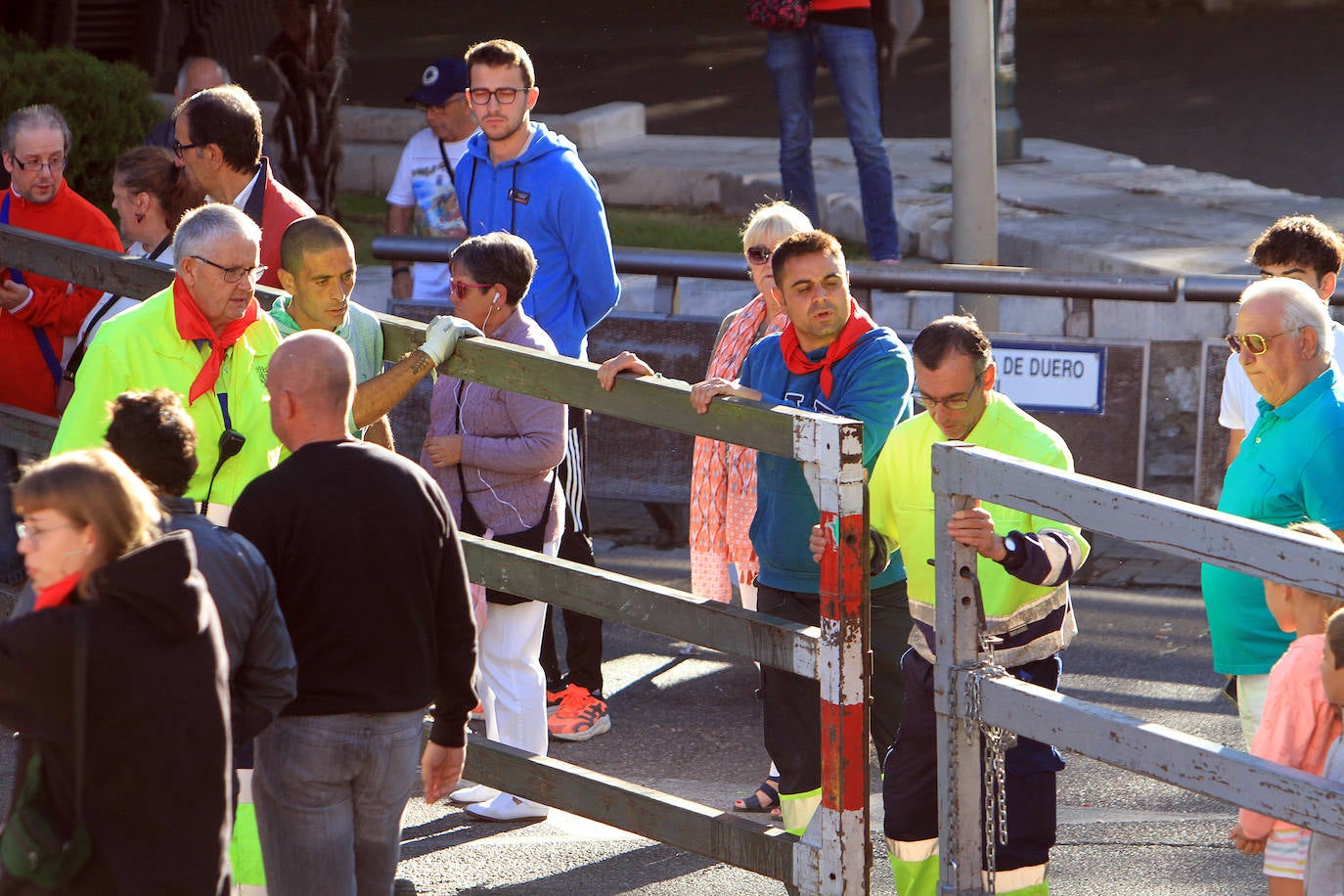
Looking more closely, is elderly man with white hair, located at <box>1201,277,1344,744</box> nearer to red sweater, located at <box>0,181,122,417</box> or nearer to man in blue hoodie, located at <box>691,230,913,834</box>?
man in blue hoodie, located at <box>691,230,913,834</box>

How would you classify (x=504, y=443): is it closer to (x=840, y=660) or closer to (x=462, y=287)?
(x=462, y=287)

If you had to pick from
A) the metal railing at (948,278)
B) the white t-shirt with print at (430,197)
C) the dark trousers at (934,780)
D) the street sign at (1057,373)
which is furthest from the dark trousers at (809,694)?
the white t-shirt with print at (430,197)

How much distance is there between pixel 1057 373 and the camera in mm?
8016

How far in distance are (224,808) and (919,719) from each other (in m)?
1.79

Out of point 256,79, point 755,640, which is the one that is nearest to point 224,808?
point 755,640

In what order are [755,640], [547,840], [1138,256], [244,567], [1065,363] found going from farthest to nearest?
1. [1138,256]
2. [1065,363]
3. [547,840]
4. [755,640]
5. [244,567]

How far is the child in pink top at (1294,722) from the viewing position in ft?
13.0

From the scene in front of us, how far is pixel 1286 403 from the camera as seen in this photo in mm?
4633

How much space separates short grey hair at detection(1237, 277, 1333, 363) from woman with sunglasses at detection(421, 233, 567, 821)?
81.9 inches

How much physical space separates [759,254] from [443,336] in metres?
1.67

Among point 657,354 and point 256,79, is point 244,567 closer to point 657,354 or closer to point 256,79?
point 657,354

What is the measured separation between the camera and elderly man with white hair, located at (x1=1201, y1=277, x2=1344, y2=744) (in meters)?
4.54

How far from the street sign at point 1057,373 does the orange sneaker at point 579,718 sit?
2531 mm

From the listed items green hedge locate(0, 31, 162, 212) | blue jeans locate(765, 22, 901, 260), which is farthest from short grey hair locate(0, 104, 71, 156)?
green hedge locate(0, 31, 162, 212)
